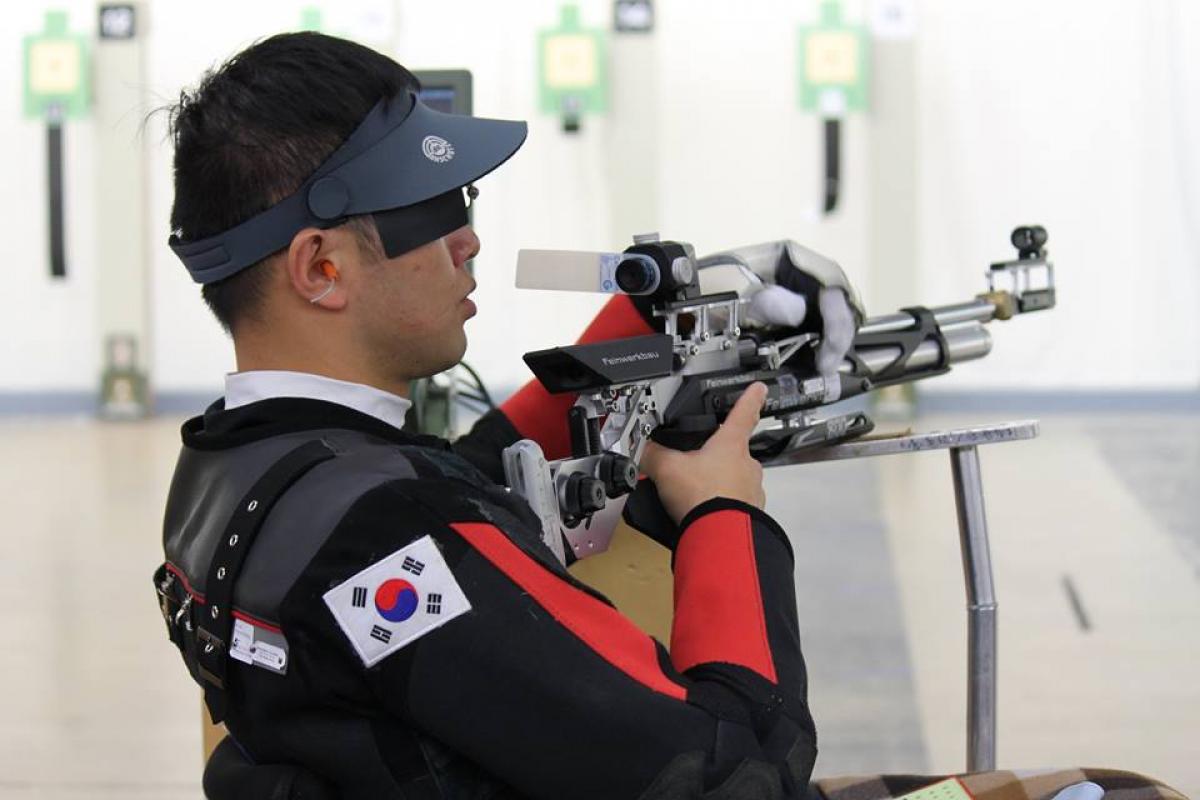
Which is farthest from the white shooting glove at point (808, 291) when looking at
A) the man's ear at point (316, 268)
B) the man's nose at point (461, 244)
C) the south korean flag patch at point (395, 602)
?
the south korean flag patch at point (395, 602)

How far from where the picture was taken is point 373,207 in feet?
3.69

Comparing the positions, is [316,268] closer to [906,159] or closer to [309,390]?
[309,390]

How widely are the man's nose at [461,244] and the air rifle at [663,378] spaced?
85 millimetres

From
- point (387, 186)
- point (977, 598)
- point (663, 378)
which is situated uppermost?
point (387, 186)

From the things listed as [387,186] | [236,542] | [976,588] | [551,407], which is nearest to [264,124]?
[387,186]

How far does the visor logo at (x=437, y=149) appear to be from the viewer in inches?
45.2

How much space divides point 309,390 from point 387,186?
0.50 ft

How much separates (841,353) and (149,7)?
16.1 ft

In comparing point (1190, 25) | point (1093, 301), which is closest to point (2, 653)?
point (1093, 301)

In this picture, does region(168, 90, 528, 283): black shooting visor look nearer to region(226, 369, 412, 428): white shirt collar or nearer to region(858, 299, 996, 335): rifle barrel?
region(226, 369, 412, 428): white shirt collar

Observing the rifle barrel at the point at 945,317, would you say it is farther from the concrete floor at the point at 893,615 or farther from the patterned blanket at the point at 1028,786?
the concrete floor at the point at 893,615

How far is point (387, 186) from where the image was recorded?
1128 mm

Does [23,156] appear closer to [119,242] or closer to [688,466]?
[119,242]

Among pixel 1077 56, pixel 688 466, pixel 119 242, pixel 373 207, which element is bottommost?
pixel 688 466
